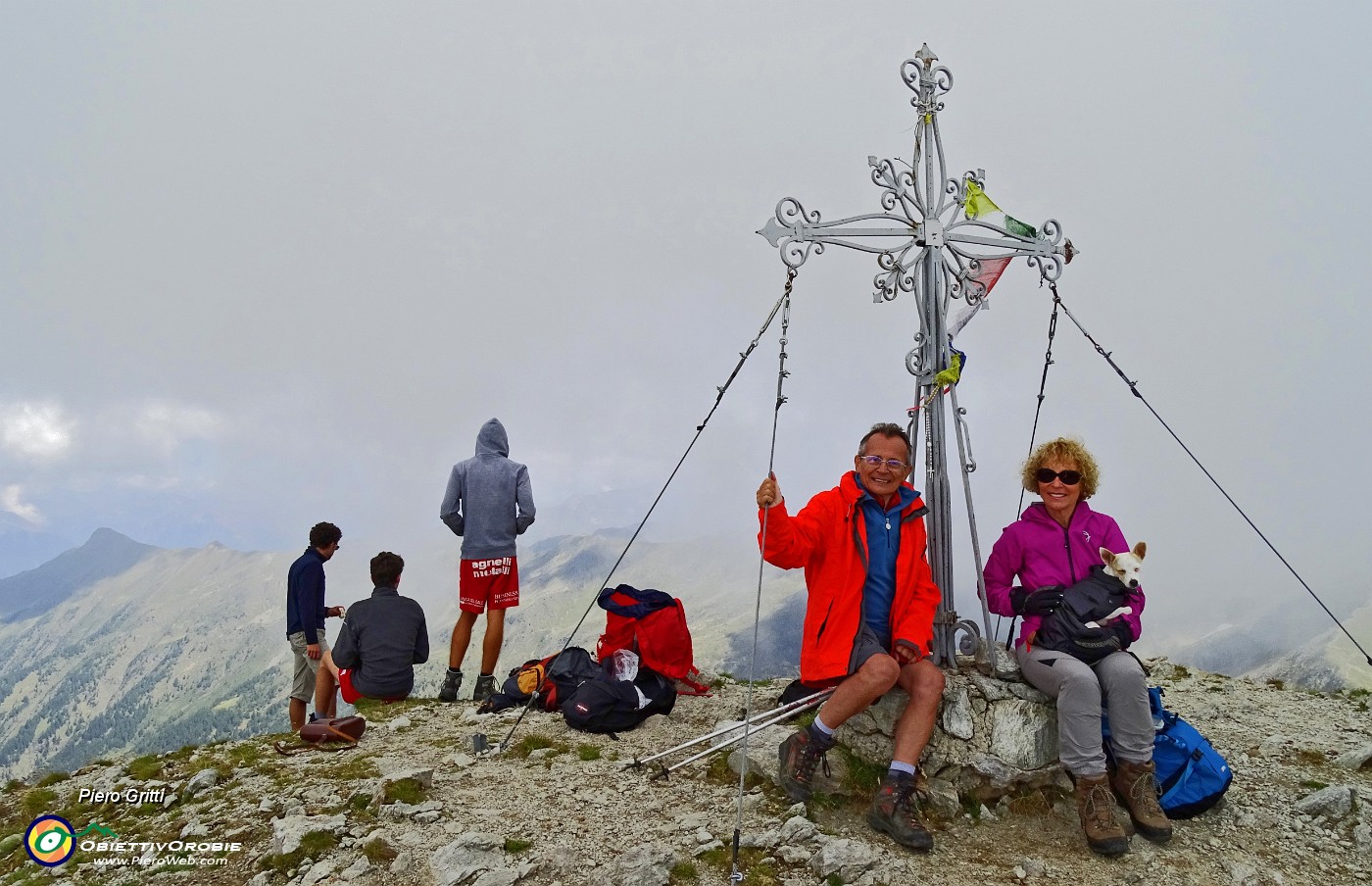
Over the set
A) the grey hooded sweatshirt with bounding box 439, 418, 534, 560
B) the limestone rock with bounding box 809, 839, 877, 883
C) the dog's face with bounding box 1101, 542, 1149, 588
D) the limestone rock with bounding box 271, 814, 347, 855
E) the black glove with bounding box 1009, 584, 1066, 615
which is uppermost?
the grey hooded sweatshirt with bounding box 439, 418, 534, 560

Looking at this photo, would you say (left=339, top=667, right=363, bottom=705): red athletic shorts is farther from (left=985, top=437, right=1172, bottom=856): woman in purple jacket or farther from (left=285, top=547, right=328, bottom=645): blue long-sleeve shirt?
(left=985, top=437, right=1172, bottom=856): woman in purple jacket

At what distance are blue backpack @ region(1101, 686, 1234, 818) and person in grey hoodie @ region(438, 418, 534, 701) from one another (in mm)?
5950

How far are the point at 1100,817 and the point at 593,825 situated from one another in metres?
3.14

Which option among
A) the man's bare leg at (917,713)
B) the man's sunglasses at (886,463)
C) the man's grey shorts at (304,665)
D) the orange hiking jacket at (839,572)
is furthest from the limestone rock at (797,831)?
the man's grey shorts at (304,665)

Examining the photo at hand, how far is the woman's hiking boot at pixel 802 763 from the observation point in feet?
14.4

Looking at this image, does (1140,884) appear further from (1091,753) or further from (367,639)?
(367,639)

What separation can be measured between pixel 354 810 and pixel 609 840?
1.77 meters

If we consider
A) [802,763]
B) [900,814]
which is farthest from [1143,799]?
[802,763]

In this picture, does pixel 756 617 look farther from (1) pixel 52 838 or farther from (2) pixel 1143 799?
(1) pixel 52 838

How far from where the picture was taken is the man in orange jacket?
420 cm

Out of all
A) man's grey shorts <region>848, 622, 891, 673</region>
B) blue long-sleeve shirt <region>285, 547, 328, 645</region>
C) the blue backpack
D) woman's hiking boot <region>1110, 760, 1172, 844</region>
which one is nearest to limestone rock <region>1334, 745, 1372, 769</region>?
the blue backpack

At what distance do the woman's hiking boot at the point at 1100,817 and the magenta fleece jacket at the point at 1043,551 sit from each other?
99 cm

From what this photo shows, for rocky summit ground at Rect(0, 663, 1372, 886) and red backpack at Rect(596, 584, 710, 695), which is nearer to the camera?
rocky summit ground at Rect(0, 663, 1372, 886)

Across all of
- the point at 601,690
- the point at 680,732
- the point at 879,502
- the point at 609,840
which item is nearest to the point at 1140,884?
the point at 879,502
